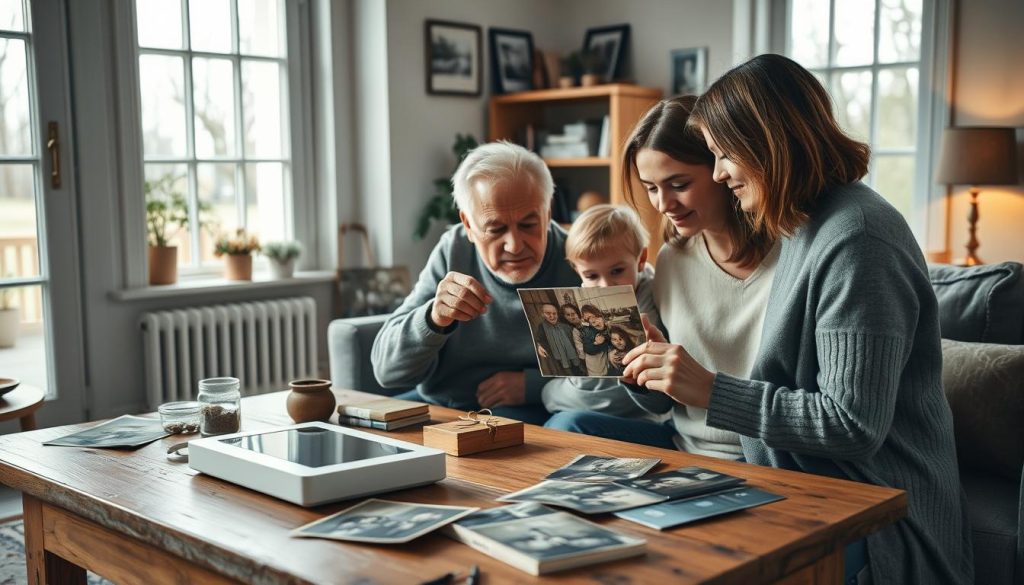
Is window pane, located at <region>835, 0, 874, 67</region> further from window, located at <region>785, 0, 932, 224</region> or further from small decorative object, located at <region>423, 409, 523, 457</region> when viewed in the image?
small decorative object, located at <region>423, 409, 523, 457</region>

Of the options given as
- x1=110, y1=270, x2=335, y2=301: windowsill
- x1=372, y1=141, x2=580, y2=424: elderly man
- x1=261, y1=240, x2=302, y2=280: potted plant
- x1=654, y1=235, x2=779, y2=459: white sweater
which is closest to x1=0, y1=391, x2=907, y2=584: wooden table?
x1=654, y1=235, x2=779, y2=459: white sweater

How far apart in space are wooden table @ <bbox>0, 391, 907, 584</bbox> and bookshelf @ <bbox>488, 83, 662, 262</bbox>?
307cm

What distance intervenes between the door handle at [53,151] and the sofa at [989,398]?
3176mm

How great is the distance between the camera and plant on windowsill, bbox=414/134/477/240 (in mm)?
4895

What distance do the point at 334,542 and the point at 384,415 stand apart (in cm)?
72

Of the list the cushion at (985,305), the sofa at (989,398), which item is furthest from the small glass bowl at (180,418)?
the cushion at (985,305)

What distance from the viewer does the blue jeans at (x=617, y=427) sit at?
83.9 inches

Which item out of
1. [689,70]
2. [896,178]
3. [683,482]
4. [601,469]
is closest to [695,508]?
[683,482]

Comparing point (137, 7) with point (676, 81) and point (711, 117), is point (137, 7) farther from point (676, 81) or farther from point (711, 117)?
point (711, 117)

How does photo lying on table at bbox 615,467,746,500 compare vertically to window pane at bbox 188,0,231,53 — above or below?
below

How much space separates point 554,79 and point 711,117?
3748 mm

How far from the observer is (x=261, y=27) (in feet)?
15.2

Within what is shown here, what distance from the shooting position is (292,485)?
56.9 inches

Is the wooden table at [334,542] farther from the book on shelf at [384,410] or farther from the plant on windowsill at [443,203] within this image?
the plant on windowsill at [443,203]
